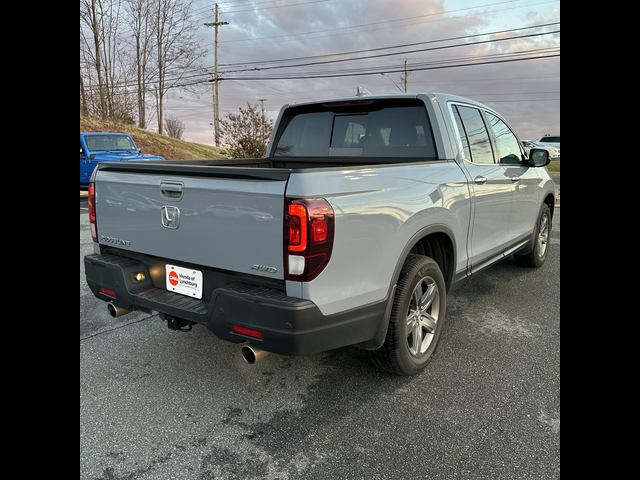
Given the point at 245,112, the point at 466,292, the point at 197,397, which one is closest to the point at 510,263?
the point at 466,292

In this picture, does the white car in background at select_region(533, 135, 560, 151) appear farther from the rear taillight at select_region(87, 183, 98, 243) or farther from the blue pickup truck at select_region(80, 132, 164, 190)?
the rear taillight at select_region(87, 183, 98, 243)

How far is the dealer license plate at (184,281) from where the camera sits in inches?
111

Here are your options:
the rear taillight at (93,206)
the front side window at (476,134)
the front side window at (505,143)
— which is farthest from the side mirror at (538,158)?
the rear taillight at (93,206)

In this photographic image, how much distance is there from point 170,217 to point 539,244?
4901mm

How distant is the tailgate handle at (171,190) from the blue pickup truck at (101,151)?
12.6m

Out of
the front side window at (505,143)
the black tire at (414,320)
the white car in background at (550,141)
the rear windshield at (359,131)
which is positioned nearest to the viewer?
the black tire at (414,320)

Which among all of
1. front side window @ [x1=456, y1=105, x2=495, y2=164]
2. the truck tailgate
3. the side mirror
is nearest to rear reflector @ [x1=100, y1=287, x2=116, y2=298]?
the truck tailgate

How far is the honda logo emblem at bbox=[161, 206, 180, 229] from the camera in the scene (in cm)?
277

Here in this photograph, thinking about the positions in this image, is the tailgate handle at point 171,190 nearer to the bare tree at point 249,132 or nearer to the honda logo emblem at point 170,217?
the honda logo emblem at point 170,217

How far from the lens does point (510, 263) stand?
21.0 feet

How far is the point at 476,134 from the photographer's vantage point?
4.24 metres

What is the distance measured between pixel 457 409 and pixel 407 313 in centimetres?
65

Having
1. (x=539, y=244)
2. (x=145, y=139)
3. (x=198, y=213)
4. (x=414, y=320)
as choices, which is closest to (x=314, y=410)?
(x=414, y=320)

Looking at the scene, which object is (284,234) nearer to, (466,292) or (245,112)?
(466,292)
